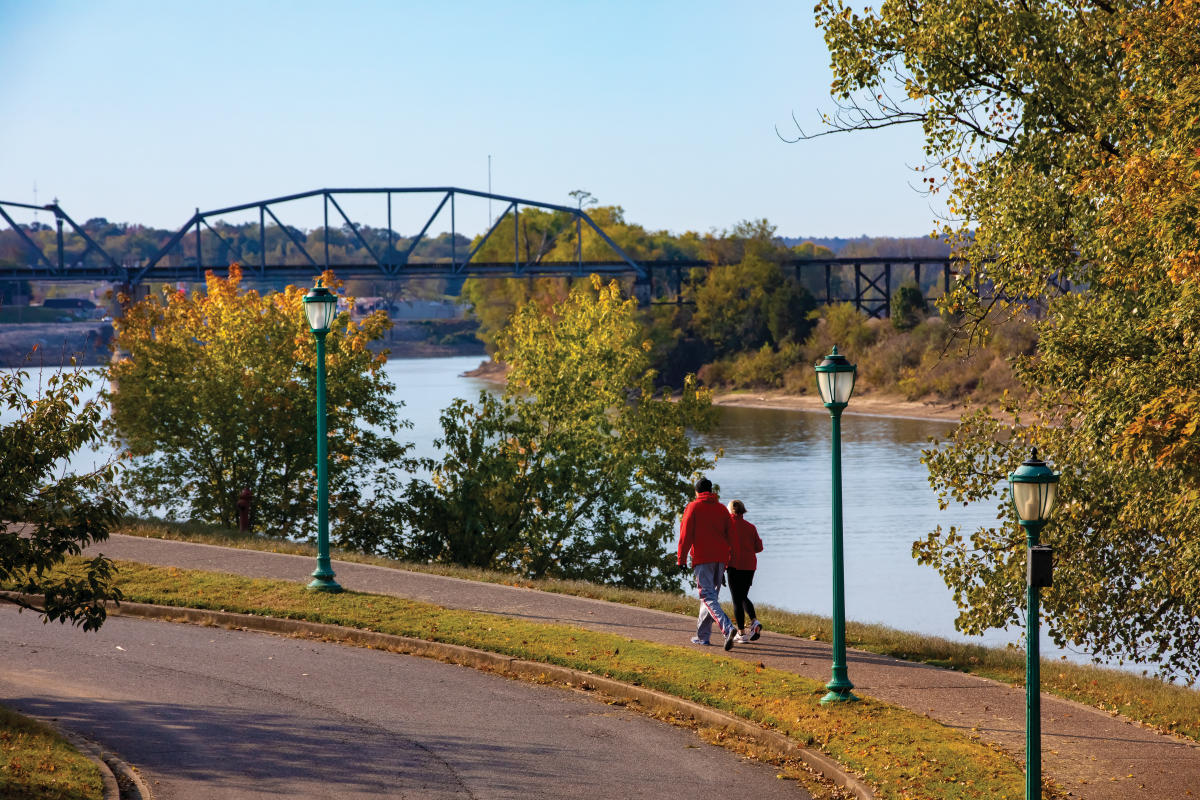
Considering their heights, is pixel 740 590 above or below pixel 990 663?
above

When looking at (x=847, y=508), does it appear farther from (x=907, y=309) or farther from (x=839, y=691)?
(x=907, y=309)

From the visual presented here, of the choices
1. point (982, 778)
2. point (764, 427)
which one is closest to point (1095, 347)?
point (982, 778)

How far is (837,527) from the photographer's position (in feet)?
38.1

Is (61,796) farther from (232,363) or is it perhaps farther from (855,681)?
(232,363)

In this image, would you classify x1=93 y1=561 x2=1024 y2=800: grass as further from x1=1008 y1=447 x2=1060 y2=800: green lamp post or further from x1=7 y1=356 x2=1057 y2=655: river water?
x1=7 y1=356 x2=1057 y2=655: river water

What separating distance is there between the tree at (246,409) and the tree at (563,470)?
74.5 inches

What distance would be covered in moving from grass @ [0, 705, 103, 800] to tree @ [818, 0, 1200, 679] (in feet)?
30.2

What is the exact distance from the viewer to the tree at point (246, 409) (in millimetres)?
28438

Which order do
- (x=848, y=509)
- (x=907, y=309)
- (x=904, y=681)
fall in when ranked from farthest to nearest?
(x=907, y=309) → (x=848, y=509) → (x=904, y=681)

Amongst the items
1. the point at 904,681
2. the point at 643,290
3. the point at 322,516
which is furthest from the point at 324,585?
the point at 643,290

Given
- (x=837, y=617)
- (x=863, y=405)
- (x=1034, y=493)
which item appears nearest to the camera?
(x=1034, y=493)

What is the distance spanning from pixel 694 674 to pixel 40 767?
19.7 ft

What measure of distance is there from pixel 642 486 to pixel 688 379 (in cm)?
259

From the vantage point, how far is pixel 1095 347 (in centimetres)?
1448
